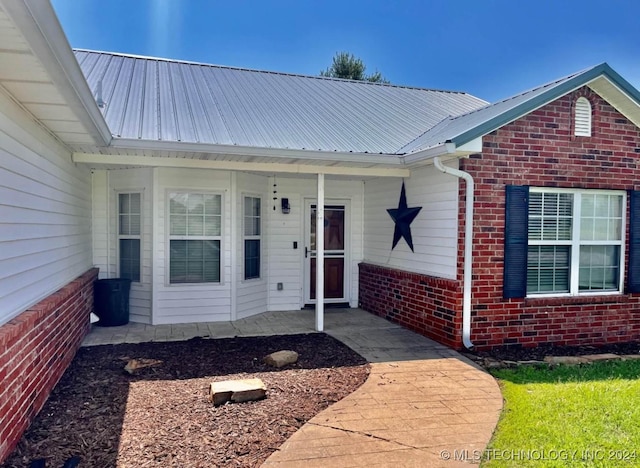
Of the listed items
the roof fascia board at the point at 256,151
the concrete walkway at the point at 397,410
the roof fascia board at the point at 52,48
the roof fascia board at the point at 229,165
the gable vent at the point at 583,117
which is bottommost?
the concrete walkway at the point at 397,410

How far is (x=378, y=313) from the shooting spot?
→ 8.45 meters

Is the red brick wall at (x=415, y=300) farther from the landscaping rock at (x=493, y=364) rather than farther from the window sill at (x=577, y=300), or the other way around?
the window sill at (x=577, y=300)

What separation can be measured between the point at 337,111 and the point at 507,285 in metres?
4.65

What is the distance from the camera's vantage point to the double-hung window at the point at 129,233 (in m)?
7.74

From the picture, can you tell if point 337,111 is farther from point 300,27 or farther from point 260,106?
point 300,27

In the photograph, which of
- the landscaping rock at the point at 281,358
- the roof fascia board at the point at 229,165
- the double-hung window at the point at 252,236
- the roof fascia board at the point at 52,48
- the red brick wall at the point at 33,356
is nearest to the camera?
the roof fascia board at the point at 52,48

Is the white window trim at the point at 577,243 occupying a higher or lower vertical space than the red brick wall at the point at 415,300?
higher

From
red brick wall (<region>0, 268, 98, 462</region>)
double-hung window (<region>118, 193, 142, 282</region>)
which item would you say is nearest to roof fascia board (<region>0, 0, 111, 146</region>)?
red brick wall (<region>0, 268, 98, 462</region>)

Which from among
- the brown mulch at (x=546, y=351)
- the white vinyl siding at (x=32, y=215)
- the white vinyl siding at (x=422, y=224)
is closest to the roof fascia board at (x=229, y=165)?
the white vinyl siding at (x=32, y=215)

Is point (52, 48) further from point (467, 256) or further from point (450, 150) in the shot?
point (467, 256)

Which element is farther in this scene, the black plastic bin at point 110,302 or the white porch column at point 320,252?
the black plastic bin at point 110,302

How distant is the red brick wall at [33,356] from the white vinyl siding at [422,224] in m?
4.64

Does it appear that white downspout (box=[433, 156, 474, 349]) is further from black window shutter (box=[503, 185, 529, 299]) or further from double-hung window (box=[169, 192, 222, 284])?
double-hung window (box=[169, 192, 222, 284])

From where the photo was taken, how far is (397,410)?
427 cm
